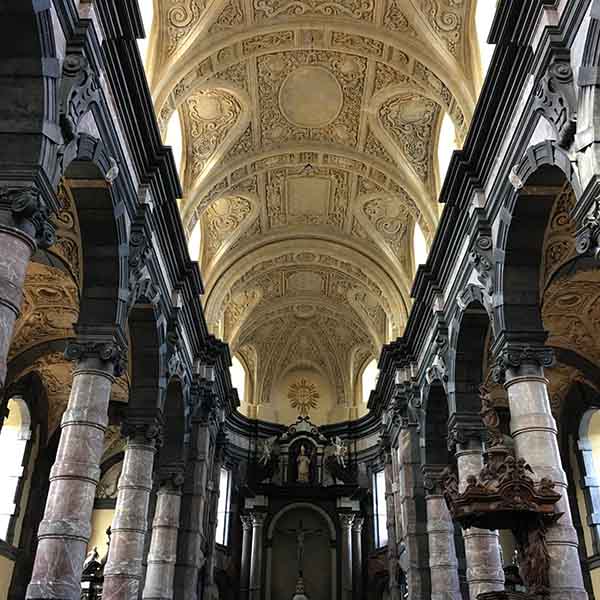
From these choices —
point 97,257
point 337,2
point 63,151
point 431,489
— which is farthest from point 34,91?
point 431,489

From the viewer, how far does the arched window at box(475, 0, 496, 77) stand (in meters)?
14.0

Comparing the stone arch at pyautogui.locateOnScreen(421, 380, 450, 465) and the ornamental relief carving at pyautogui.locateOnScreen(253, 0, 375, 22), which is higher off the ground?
the ornamental relief carving at pyautogui.locateOnScreen(253, 0, 375, 22)

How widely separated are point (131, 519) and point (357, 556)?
1394cm

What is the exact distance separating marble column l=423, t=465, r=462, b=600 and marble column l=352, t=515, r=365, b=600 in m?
8.34

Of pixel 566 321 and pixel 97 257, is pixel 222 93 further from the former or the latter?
pixel 566 321

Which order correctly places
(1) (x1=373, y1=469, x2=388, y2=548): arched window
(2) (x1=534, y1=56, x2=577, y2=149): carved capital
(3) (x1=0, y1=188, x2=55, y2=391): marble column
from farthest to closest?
(1) (x1=373, y1=469, x2=388, y2=548): arched window
(2) (x1=534, y1=56, x2=577, y2=149): carved capital
(3) (x1=0, y1=188, x2=55, y2=391): marble column

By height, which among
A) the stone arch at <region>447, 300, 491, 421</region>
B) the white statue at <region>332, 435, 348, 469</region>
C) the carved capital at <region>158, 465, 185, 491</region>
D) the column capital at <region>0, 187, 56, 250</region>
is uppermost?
the white statue at <region>332, 435, 348, 469</region>

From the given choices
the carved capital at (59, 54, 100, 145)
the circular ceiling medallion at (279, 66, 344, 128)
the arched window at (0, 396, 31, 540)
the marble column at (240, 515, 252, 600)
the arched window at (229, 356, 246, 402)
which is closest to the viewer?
the carved capital at (59, 54, 100, 145)

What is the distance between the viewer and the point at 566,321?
18141 millimetres

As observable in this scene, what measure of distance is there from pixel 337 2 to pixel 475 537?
1139cm

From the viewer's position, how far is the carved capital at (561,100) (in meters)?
9.27

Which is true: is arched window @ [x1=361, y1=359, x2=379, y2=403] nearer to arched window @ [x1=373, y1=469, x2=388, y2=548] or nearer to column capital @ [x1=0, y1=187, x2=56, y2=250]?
arched window @ [x1=373, y1=469, x2=388, y2=548]

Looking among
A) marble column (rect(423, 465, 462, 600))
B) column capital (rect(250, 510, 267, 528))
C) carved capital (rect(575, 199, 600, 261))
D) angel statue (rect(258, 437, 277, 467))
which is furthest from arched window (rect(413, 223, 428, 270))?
column capital (rect(250, 510, 267, 528))

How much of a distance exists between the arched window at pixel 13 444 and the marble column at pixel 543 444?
47.8ft
